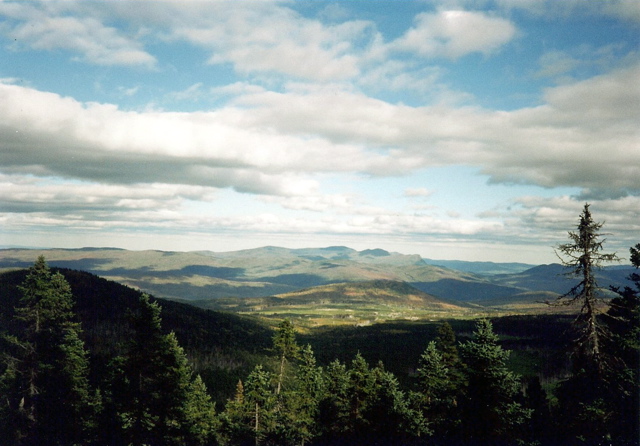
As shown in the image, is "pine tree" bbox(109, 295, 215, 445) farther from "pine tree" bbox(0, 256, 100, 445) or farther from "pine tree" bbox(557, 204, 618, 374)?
"pine tree" bbox(557, 204, 618, 374)

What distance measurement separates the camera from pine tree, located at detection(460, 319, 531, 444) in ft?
95.2

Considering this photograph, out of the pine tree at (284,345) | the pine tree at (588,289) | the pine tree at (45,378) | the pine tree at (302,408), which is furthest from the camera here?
the pine tree at (284,345)

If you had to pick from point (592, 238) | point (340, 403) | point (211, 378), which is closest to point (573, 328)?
point (592, 238)

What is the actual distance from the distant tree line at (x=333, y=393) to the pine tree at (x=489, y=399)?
0.08m

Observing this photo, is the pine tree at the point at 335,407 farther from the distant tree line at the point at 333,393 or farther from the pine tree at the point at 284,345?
→ the pine tree at the point at 284,345

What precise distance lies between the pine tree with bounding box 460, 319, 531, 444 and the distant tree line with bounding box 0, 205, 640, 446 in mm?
80

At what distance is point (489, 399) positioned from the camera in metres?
29.5

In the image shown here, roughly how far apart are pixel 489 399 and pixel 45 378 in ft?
151

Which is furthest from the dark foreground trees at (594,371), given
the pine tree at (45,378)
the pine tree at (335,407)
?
the pine tree at (45,378)

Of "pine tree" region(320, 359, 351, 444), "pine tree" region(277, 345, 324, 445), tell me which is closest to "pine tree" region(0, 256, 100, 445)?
"pine tree" region(277, 345, 324, 445)

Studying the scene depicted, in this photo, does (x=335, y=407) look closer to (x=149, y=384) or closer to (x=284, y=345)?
(x=284, y=345)

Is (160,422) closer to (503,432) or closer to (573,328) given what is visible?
(503,432)

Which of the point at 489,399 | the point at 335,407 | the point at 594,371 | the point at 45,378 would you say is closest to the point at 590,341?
the point at 594,371

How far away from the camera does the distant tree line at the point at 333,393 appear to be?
28.1m
